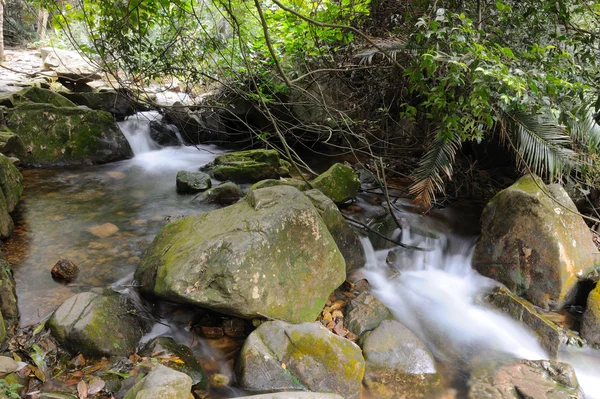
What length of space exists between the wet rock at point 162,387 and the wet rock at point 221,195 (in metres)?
4.15

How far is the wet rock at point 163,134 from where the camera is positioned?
10305mm

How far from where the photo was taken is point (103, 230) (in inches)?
213

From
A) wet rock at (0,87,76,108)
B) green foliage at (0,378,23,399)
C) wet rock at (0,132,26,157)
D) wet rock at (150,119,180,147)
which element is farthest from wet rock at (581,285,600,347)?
wet rock at (0,87,76,108)

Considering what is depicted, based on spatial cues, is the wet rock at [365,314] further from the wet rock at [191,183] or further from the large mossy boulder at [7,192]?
the large mossy boulder at [7,192]

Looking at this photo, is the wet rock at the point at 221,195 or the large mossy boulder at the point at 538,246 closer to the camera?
the large mossy boulder at the point at 538,246

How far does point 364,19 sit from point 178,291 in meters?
4.88

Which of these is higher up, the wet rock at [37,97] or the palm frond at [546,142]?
the palm frond at [546,142]

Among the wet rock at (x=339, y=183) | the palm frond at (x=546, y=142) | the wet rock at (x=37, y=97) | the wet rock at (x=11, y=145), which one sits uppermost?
the palm frond at (x=546, y=142)

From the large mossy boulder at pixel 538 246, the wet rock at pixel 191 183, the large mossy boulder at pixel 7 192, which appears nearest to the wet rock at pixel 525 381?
the large mossy boulder at pixel 538 246

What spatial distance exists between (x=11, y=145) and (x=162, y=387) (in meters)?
6.26

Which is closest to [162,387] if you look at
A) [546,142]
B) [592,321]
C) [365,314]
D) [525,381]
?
[365,314]

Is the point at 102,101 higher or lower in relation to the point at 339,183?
higher

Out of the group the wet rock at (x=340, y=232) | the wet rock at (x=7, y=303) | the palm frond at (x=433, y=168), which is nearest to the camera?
the wet rock at (x=7, y=303)

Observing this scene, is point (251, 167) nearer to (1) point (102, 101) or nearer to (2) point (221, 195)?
(2) point (221, 195)
